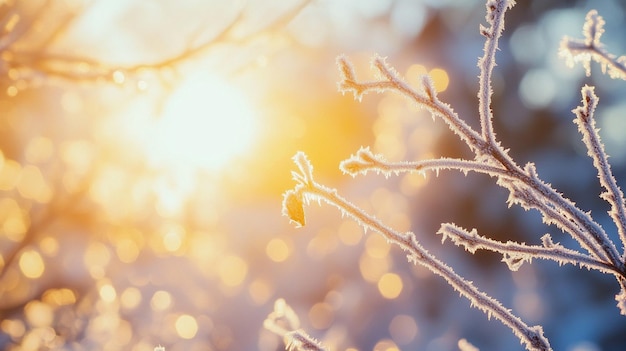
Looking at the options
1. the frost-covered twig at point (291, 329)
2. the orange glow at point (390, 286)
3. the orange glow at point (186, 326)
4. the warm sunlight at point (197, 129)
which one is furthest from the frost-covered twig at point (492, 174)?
the orange glow at point (390, 286)

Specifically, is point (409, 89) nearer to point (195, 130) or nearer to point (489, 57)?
point (489, 57)

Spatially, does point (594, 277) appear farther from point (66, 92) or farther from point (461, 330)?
point (66, 92)

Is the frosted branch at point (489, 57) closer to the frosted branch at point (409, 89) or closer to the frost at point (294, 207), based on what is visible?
the frosted branch at point (409, 89)

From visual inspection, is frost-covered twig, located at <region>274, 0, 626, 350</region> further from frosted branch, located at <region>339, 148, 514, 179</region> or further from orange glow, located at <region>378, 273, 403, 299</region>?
orange glow, located at <region>378, 273, 403, 299</region>

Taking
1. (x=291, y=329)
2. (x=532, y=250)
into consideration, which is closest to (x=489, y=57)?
(x=532, y=250)

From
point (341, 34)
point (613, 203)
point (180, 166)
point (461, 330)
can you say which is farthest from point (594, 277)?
point (613, 203)

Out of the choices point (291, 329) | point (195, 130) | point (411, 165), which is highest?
point (195, 130)
